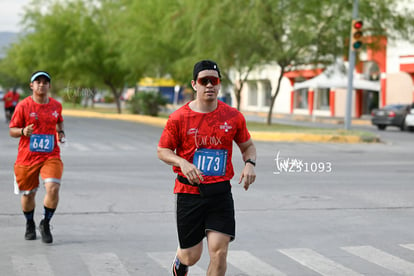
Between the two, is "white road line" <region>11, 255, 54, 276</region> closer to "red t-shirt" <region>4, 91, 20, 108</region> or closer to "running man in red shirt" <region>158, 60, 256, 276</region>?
"running man in red shirt" <region>158, 60, 256, 276</region>

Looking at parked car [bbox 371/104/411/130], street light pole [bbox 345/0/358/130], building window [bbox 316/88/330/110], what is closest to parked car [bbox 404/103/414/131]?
parked car [bbox 371/104/411/130]

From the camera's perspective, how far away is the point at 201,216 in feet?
17.8

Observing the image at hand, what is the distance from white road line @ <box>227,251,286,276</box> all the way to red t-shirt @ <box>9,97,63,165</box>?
7.27 ft

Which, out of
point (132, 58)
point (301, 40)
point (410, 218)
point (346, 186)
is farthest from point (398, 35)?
point (410, 218)

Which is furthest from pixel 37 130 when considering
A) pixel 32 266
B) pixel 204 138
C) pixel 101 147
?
pixel 101 147

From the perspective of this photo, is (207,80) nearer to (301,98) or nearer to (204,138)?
(204,138)

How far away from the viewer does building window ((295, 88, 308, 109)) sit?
63094 millimetres

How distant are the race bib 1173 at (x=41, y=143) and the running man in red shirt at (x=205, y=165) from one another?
3.12m

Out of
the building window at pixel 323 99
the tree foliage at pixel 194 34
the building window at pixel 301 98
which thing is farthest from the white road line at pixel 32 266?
the building window at pixel 301 98

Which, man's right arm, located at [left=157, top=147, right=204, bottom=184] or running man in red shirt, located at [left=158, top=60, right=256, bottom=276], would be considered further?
running man in red shirt, located at [left=158, top=60, right=256, bottom=276]

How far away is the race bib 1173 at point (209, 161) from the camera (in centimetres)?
538

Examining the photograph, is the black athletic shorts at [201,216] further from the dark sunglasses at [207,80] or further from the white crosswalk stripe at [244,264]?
the white crosswalk stripe at [244,264]

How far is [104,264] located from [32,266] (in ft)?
2.09

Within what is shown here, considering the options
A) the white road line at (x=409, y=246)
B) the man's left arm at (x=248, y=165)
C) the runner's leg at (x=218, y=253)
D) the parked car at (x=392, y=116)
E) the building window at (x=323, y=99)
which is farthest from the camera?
the building window at (x=323, y=99)
